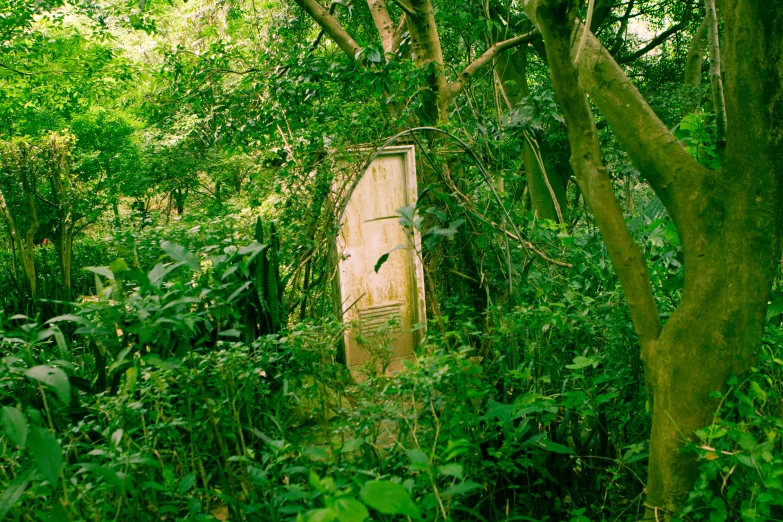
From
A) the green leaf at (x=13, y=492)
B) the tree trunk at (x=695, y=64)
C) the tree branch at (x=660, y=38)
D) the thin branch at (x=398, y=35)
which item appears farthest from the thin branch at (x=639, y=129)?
the tree branch at (x=660, y=38)

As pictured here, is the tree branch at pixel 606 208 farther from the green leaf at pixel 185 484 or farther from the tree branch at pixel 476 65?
the tree branch at pixel 476 65

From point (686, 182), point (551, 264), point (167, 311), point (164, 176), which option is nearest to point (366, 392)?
point (167, 311)

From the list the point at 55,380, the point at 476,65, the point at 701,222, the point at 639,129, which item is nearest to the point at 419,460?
the point at 55,380

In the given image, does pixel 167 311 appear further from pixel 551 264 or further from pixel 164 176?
pixel 164 176

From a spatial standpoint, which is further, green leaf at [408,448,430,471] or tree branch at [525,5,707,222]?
tree branch at [525,5,707,222]

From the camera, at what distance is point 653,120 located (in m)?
2.37

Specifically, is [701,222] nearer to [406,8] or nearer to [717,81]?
[717,81]

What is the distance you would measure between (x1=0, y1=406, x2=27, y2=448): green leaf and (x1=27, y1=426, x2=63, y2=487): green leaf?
1.3 inches

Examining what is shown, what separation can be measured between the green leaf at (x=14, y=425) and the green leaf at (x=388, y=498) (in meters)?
0.73

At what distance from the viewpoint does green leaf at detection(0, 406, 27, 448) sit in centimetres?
144

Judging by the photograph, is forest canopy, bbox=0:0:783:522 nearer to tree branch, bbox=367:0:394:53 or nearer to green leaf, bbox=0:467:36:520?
green leaf, bbox=0:467:36:520

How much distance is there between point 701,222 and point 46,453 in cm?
201

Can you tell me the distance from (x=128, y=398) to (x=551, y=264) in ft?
9.29

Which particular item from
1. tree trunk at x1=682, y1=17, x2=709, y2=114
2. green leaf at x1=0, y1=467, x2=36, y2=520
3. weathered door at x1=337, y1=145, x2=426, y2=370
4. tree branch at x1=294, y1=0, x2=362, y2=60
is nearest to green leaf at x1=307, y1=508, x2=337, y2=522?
green leaf at x1=0, y1=467, x2=36, y2=520
